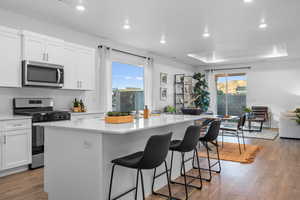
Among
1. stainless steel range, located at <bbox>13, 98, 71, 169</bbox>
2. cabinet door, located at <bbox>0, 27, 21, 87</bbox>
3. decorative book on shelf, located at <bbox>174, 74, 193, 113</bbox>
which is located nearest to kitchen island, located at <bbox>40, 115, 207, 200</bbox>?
stainless steel range, located at <bbox>13, 98, 71, 169</bbox>

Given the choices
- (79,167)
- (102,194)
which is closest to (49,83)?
(79,167)

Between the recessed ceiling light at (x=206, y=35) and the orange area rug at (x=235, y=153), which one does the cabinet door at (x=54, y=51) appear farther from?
the orange area rug at (x=235, y=153)

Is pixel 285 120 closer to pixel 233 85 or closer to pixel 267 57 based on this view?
pixel 267 57

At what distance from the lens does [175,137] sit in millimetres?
3494

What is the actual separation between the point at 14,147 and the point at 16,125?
1.12 ft

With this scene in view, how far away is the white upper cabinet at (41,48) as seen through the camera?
3.80 meters

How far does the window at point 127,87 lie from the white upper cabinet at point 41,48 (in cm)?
184

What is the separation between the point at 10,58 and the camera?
143 inches

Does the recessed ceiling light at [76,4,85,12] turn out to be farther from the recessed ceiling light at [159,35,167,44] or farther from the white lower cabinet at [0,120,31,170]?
the recessed ceiling light at [159,35,167,44]

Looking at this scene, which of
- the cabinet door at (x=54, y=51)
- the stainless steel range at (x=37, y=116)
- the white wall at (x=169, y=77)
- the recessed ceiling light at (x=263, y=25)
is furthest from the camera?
the white wall at (x=169, y=77)

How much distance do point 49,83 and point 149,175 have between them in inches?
102

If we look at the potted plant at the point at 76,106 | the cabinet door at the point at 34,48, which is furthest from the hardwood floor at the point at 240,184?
the cabinet door at the point at 34,48

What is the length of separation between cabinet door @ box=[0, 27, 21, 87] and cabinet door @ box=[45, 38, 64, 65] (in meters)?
0.50

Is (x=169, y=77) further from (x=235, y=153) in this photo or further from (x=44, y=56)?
(x=44, y=56)
